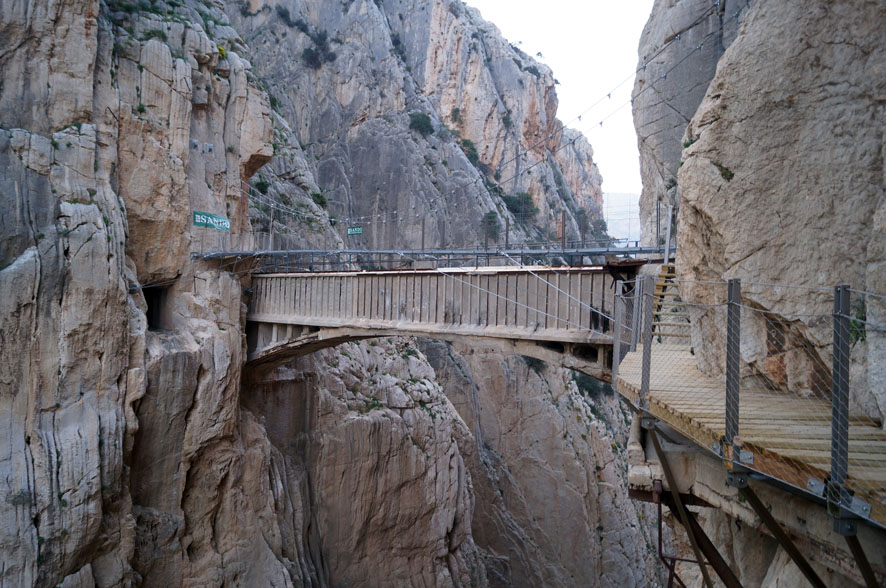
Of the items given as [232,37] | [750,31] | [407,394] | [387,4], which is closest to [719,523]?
[750,31]

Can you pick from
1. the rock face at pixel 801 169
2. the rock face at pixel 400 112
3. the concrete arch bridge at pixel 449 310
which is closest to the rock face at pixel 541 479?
the rock face at pixel 400 112

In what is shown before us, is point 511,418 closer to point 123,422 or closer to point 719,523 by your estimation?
point 123,422

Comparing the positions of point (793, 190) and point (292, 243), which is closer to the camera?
point (793, 190)

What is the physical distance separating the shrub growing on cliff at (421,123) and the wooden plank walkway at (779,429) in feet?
111

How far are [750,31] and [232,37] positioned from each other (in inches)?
591

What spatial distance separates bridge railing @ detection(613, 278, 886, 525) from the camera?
96.0 inches

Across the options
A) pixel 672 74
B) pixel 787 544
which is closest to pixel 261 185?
pixel 672 74

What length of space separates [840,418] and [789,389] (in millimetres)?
1861

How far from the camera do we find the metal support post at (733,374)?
3018mm

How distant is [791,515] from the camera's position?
311 centimetres

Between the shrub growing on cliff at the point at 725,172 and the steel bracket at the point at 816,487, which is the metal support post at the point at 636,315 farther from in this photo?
the steel bracket at the point at 816,487

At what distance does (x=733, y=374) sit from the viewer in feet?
10.1

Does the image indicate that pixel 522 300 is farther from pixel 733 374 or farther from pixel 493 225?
pixel 493 225

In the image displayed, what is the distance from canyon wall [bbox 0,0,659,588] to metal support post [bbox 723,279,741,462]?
9813mm
